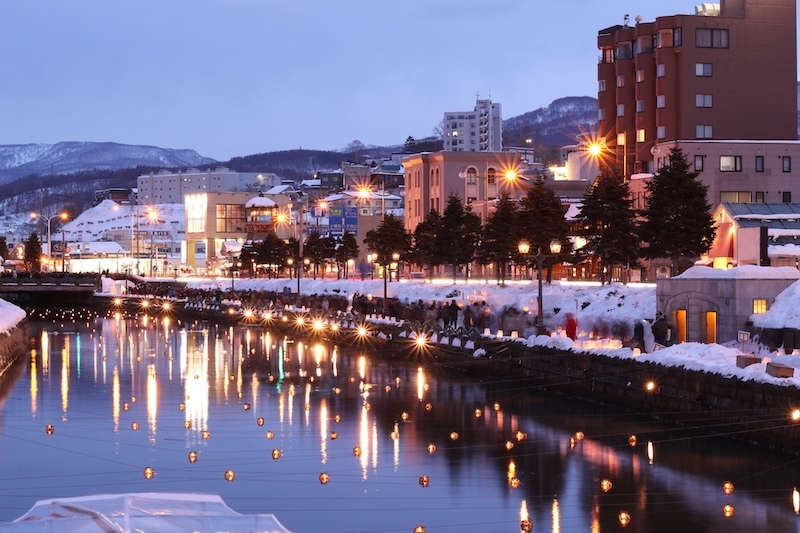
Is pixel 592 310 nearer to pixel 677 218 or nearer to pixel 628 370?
pixel 677 218

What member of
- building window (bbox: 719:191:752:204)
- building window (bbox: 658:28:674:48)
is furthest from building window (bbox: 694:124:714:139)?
building window (bbox: 719:191:752:204)

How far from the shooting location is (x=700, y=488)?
2802cm

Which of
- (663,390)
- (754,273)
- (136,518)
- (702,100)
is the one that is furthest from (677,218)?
(136,518)

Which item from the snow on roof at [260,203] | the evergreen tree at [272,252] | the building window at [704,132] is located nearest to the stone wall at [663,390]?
the building window at [704,132]

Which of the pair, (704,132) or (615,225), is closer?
(615,225)

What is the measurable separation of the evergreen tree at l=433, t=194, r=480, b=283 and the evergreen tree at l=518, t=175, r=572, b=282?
43.7 ft

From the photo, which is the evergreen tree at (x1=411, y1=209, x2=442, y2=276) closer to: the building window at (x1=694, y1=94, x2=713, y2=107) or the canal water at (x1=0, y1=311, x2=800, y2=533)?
the building window at (x1=694, y1=94, x2=713, y2=107)

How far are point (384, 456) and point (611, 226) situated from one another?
36693mm

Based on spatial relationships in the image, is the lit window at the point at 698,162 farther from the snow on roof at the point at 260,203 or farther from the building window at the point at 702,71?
the snow on roof at the point at 260,203

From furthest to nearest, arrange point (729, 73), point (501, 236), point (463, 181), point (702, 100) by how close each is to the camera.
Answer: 1. point (463, 181)
2. point (702, 100)
3. point (729, 73)
4. point (501, 236)

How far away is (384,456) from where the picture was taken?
32.2 m

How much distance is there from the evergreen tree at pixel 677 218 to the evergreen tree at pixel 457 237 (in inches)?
971

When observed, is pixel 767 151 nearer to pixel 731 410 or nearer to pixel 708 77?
pixel 708 77

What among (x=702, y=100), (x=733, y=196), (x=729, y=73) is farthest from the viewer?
(x=702, y=100)
